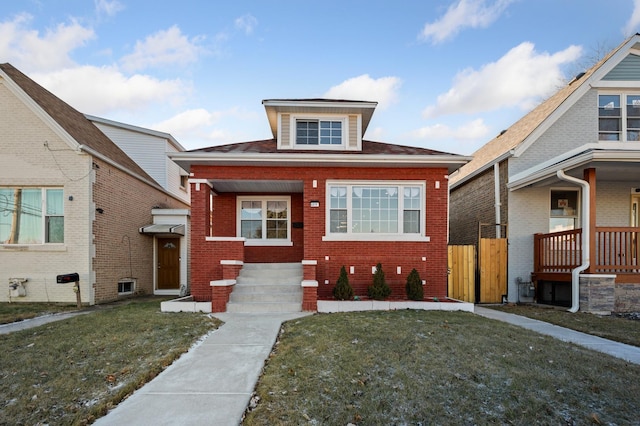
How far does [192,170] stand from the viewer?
9.05m

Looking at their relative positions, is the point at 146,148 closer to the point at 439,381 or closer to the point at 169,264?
the point at 169,264

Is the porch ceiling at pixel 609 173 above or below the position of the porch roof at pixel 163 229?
above

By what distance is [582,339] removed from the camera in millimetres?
5848

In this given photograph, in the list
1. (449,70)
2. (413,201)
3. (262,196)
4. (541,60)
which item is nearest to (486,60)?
(449,70)

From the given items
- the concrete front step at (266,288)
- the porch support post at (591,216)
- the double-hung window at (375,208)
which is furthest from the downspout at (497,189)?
the concrete front step at (266,288)

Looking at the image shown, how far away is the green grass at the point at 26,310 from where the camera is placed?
24.6 feet

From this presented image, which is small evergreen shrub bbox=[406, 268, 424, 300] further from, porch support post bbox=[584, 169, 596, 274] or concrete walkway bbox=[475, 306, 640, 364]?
porch support post bbox=[584, 169, 596, 274]

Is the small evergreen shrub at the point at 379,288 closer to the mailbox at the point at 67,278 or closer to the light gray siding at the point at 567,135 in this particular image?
the light gray siding at the point at 567,135

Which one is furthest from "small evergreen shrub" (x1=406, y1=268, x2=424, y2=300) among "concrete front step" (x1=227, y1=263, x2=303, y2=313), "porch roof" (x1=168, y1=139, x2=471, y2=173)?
"porch roof" (x1=168, y1=139, x2=471, y2=173)

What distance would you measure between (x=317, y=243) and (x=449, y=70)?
1225 centimetres

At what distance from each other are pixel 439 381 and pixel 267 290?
5.51 metres

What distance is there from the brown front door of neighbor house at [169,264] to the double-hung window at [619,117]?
15577mm

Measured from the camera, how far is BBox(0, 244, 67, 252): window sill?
31.4 ft

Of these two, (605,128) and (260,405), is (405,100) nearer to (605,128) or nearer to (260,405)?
(605,128)
